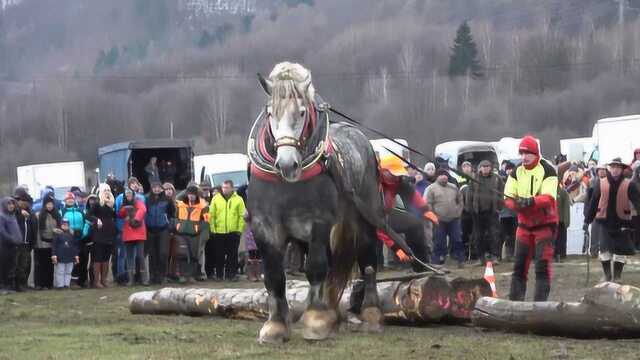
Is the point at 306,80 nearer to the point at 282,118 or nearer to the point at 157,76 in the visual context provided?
the point at 282,118

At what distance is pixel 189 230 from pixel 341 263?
10943 mm

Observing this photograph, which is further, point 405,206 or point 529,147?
point 405,206

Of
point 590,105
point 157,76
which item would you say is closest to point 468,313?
point 590,105

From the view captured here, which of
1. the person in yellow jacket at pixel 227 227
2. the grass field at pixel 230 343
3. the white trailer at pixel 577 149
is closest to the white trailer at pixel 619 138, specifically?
the white trailer at pixel 577 149

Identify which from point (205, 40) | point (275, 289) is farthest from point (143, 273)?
point (205, 40)

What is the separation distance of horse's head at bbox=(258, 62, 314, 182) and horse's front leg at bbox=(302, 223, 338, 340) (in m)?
0.61

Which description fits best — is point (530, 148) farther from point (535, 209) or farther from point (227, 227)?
point (227, 227)

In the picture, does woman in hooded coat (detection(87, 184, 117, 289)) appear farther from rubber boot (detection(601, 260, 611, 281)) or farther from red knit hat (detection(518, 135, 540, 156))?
red knit hat (detection(518, 135, 540, 156))

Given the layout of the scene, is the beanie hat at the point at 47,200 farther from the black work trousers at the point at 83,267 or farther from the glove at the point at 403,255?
the glove at the point at 403,255

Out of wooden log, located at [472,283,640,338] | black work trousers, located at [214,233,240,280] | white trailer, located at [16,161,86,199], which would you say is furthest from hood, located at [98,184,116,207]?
white trailer, located at [16,161,86,199]

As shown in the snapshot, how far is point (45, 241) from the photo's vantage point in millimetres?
22016

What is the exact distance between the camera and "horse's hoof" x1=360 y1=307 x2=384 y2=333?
12.6m

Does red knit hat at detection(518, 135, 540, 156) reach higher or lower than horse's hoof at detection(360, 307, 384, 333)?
higher

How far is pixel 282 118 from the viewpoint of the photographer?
1121 centimetres
